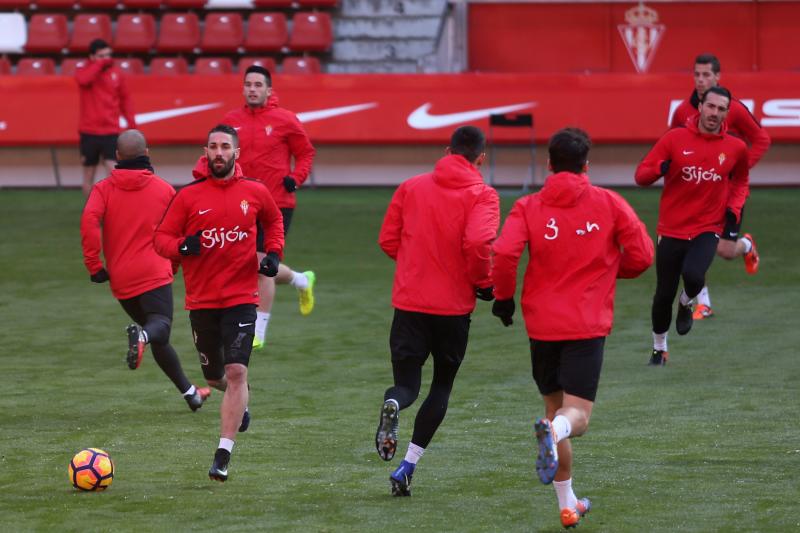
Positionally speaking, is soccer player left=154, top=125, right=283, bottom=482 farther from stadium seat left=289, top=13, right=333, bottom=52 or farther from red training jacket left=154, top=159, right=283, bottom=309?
stadium seat left=289, top=13, right=333, bottom=52

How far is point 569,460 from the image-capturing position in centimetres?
697

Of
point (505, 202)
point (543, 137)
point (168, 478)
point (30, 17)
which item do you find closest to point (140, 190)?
point (168, 478)

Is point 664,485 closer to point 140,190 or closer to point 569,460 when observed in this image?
point 569,460

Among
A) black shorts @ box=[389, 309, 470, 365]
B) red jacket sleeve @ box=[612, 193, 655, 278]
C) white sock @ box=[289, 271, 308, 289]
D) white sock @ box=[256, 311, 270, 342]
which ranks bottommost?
white sock @ box=[256, 311, 270, 342]

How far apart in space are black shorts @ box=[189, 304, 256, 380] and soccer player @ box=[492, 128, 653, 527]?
182 cm

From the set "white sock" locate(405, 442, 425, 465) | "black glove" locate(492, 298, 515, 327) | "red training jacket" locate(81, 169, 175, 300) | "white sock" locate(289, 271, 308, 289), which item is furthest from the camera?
"white sock" locate(289, 271, 308, 289)

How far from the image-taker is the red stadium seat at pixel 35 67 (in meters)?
26.3

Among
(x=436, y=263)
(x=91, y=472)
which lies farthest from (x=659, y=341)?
(x=91, y=472)

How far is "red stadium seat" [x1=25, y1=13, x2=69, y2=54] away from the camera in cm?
2739

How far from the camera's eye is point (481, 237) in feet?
24.7

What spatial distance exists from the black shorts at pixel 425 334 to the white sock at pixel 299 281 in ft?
18.2

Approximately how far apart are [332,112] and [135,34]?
5.37 meters

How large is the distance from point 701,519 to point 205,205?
3.21 metres

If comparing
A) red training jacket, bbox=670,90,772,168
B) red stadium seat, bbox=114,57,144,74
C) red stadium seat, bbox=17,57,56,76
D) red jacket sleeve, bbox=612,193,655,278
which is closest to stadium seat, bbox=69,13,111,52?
red stadium seat, bbox=17,57,56,76
